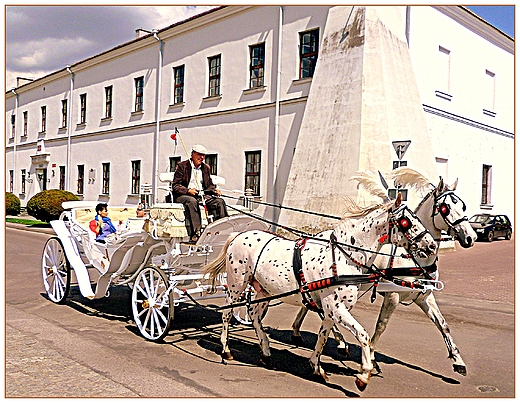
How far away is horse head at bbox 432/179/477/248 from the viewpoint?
209 inches

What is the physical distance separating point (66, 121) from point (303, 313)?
30414 mm

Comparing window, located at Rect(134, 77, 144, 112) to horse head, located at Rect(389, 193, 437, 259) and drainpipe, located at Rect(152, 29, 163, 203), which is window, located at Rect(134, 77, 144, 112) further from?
horse head, located at Rect(389, 193, 437, 259)

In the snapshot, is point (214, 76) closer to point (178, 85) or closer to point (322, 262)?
point (178, 85)

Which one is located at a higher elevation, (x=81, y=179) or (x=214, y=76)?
(x=214, y=76)

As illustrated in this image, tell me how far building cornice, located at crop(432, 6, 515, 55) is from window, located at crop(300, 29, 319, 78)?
4.70 metres

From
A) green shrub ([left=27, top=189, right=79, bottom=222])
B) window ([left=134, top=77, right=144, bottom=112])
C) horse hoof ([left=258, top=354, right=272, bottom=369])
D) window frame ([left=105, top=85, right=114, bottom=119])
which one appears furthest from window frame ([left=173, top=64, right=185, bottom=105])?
horse hoof ([left=258, top=354, right=272, bottom=369])

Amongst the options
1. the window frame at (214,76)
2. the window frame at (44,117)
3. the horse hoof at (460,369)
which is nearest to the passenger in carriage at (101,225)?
the horse hoof at (460,369)

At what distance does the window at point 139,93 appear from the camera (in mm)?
27312

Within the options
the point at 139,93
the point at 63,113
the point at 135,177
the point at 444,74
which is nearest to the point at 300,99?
the point at 444,74

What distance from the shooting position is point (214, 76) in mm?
23266

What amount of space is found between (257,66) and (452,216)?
55.7 feet

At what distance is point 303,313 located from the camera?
22.4 ft

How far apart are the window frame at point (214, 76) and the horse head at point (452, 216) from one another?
1827 centimetres

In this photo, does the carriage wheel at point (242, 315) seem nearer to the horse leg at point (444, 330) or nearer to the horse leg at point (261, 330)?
the horse leg at point (261, 330)
